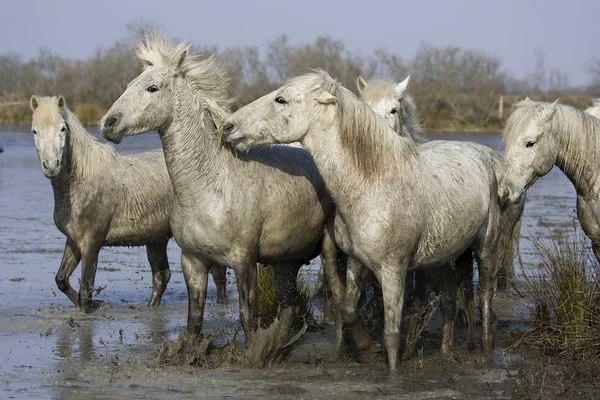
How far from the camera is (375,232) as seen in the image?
7.02 meters

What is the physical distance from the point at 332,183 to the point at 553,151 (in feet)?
6.21

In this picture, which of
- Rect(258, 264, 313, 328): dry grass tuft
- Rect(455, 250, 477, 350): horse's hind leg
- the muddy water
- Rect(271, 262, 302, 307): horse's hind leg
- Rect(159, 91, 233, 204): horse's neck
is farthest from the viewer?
Rect(258, 264, 313, 328): dry grass tuft

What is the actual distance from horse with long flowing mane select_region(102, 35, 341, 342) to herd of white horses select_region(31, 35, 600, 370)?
11 millimetres

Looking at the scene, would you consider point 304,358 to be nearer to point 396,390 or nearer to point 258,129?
point 396,390

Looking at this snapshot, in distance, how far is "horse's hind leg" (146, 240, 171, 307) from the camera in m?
10.5

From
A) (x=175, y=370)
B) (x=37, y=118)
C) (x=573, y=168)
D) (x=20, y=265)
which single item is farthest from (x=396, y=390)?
(x=20, y=265)

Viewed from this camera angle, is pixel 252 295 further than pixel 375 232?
Yes

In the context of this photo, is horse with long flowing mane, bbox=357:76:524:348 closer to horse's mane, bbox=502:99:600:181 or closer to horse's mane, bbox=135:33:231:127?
horse's mane, bbox=502:99:600:181

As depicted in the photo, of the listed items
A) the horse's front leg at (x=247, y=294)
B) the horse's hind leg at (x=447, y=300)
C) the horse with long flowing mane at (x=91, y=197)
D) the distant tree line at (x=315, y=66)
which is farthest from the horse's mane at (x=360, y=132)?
the distant tree line at (x=315, y=66)

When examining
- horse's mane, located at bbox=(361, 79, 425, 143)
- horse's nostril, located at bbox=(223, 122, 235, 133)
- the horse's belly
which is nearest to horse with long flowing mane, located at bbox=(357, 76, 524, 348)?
horse's mane, located at bbox=(361, 79, 425, 143)

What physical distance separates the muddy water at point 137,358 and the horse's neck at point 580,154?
2.26ft

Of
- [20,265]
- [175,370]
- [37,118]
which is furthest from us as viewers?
[20,265]

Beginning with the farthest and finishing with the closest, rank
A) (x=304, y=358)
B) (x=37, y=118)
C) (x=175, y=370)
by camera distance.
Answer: (x=37, y=118) → (x=304, y=358) → (x=175, y=370)

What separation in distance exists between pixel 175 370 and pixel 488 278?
276 centimetres
